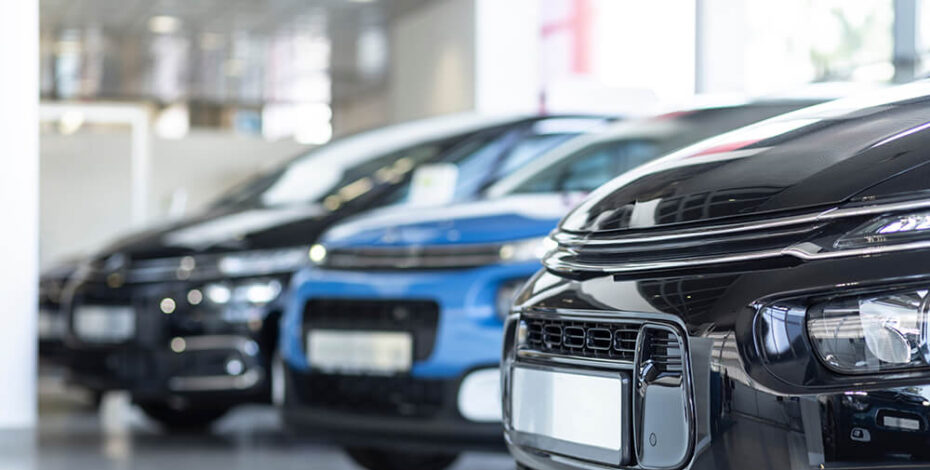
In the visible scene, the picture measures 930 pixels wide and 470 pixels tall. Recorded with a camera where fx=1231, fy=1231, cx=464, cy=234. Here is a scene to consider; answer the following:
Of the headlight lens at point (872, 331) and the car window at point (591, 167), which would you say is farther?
the car window at point (591, 167)

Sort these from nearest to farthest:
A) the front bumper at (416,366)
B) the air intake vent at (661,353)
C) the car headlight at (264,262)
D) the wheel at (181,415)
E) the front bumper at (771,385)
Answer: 1. the front bumper at (771,385)
2. the air intake vent at (661,353)
3. the front bumper at (416,366)
4. the car headlight at (264,262)
5. the wheel at (181,415)

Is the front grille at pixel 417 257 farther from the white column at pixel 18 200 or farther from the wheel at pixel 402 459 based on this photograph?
the white column at pixel 18 200

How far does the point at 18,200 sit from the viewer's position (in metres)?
4.75

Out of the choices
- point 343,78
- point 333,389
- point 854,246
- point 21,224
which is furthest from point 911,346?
point 343,78

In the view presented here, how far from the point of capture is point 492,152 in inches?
160

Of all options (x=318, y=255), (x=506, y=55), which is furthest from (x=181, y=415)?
(x=506, y=55)

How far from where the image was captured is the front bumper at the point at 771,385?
51.6 inches

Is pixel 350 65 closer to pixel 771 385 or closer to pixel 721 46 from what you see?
pixel 721 46

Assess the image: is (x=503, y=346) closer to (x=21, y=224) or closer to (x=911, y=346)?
(x=911, y=346)

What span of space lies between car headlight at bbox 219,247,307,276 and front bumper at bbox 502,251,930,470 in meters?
2.61

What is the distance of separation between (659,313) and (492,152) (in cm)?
258

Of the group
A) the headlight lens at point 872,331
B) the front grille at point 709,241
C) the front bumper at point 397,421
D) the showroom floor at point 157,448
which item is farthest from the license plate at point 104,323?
the headlight lens at point 872,331

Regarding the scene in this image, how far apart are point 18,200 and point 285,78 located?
1148 cm

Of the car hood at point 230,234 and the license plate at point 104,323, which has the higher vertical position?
the car hood at point 230,234
